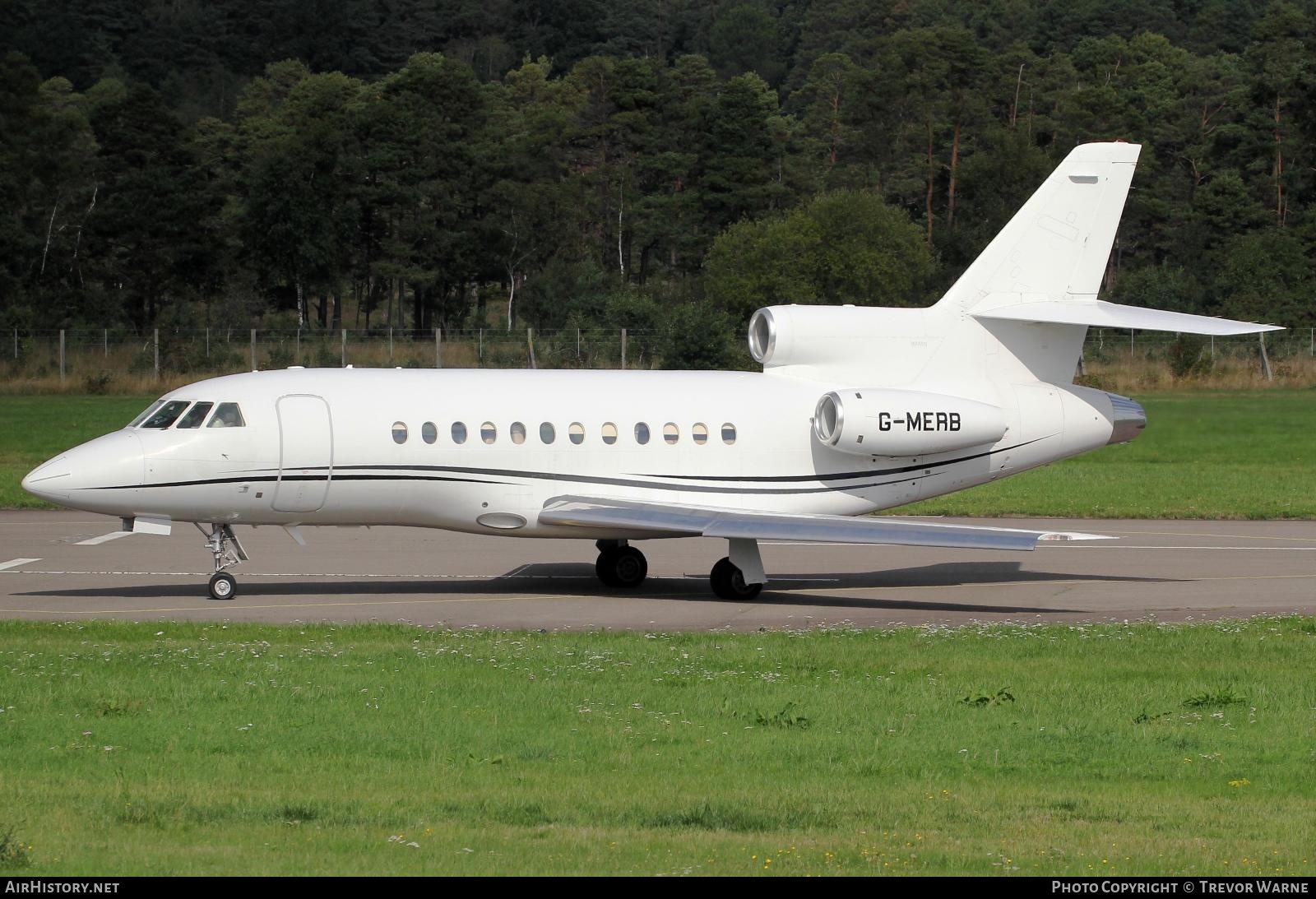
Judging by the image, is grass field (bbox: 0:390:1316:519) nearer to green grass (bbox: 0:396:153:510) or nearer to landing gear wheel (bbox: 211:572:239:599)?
green grass (bbox: 0:396:153:510)

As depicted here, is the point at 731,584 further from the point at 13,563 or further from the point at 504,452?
the point at 13,563

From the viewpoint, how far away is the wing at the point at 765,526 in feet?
70.5

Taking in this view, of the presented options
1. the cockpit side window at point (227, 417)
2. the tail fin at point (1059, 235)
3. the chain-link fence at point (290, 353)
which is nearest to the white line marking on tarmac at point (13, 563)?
the cockpit side window at point (227, 417)

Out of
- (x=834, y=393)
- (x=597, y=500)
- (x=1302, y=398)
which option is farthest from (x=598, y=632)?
(x=1302, y=398)

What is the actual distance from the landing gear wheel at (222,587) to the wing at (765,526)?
166 inches

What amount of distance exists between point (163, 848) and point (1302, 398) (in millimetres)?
56850

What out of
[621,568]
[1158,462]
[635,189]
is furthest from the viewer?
[635,189]

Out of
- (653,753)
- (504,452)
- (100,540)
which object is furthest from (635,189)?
(653,753)

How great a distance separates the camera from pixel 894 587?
2466cm

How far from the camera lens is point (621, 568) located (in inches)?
949

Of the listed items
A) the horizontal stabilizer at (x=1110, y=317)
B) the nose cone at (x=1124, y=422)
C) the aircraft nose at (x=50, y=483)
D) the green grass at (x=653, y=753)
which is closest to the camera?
the green grass at (x=653, y=753)

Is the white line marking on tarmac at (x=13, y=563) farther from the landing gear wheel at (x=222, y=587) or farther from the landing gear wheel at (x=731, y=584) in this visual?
the landing gear wheel at (x=731, y=584)

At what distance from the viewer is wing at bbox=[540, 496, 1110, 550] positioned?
70.5 ft

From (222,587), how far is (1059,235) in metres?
13.1
